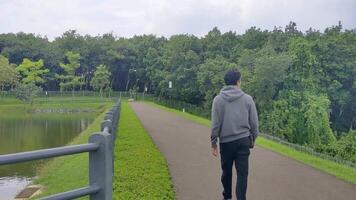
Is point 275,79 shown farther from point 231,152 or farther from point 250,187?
point 231,152

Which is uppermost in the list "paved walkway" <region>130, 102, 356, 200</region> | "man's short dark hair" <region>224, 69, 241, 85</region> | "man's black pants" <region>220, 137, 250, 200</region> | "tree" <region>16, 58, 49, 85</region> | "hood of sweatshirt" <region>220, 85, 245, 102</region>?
"tree" <region>16, 58, 49, 85</region>

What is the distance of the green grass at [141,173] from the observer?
338 inches

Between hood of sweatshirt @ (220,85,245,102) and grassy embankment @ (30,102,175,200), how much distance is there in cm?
239

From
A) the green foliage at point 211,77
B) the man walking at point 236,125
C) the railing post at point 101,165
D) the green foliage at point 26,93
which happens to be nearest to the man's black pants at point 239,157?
the man walking at point 236,125

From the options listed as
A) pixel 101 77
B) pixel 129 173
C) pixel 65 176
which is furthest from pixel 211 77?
pixel 101 77

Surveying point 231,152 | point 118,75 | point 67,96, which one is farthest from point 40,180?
point 118,75

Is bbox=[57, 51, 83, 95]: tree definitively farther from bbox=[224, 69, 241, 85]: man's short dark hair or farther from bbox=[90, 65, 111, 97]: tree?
bbox=[224, 69, 241, 85]: man's short dark hair

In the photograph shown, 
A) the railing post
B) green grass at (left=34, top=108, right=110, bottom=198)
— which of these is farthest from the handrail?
green grass at (left=34, top=108, right=110, bottom=198)

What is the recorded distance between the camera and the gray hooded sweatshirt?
6.71 meters

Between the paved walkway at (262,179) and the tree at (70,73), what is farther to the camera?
the tree at (70,73)

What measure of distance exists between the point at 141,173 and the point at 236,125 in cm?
450

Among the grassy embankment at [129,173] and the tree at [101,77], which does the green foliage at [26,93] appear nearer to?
the tree at [101,77]

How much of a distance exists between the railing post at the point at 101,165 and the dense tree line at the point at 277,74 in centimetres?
2339

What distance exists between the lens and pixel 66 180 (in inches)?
532
